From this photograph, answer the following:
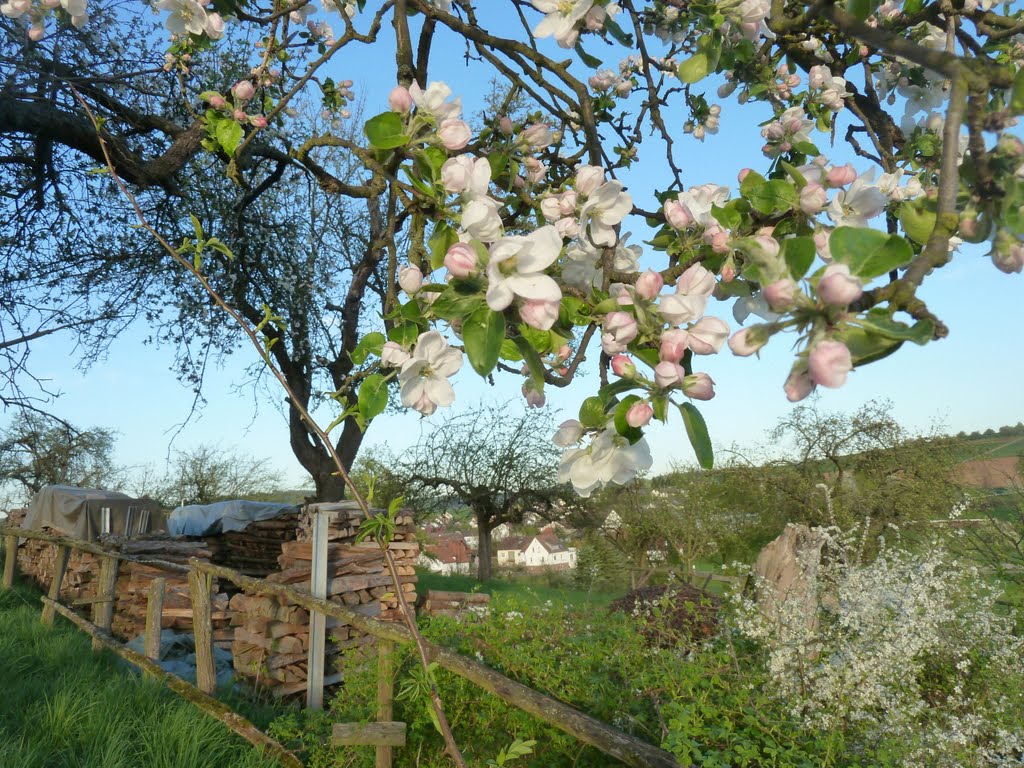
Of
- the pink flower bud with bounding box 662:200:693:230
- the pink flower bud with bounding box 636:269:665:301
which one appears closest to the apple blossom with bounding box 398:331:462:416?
the pink flower bud with bounding box 636:269:665:301

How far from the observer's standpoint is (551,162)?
193 centimetres

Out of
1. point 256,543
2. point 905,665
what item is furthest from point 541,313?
point 256,543

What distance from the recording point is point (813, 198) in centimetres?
92

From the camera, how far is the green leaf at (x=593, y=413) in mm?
886

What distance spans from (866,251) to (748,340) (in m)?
0.12

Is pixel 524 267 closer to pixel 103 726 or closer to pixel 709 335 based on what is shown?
pixel 709 335

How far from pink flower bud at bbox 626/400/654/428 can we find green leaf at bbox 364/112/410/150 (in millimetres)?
462

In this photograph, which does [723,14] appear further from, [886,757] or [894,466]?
[894,466]

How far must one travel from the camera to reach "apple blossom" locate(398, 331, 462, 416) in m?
0.90

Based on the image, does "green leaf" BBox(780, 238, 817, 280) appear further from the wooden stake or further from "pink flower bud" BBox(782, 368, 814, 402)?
the wooden stake

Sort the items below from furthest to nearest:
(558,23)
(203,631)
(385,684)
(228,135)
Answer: (203,631)
(385,684)
(228,135)
(558,23)

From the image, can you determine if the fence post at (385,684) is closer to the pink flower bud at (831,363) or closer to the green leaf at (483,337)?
the green leaf at (483,337)

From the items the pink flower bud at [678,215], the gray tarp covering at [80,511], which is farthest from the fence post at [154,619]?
the gray tarp covering at [80,511]

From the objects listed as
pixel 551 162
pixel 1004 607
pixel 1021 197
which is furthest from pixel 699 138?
pixel 1004 607
